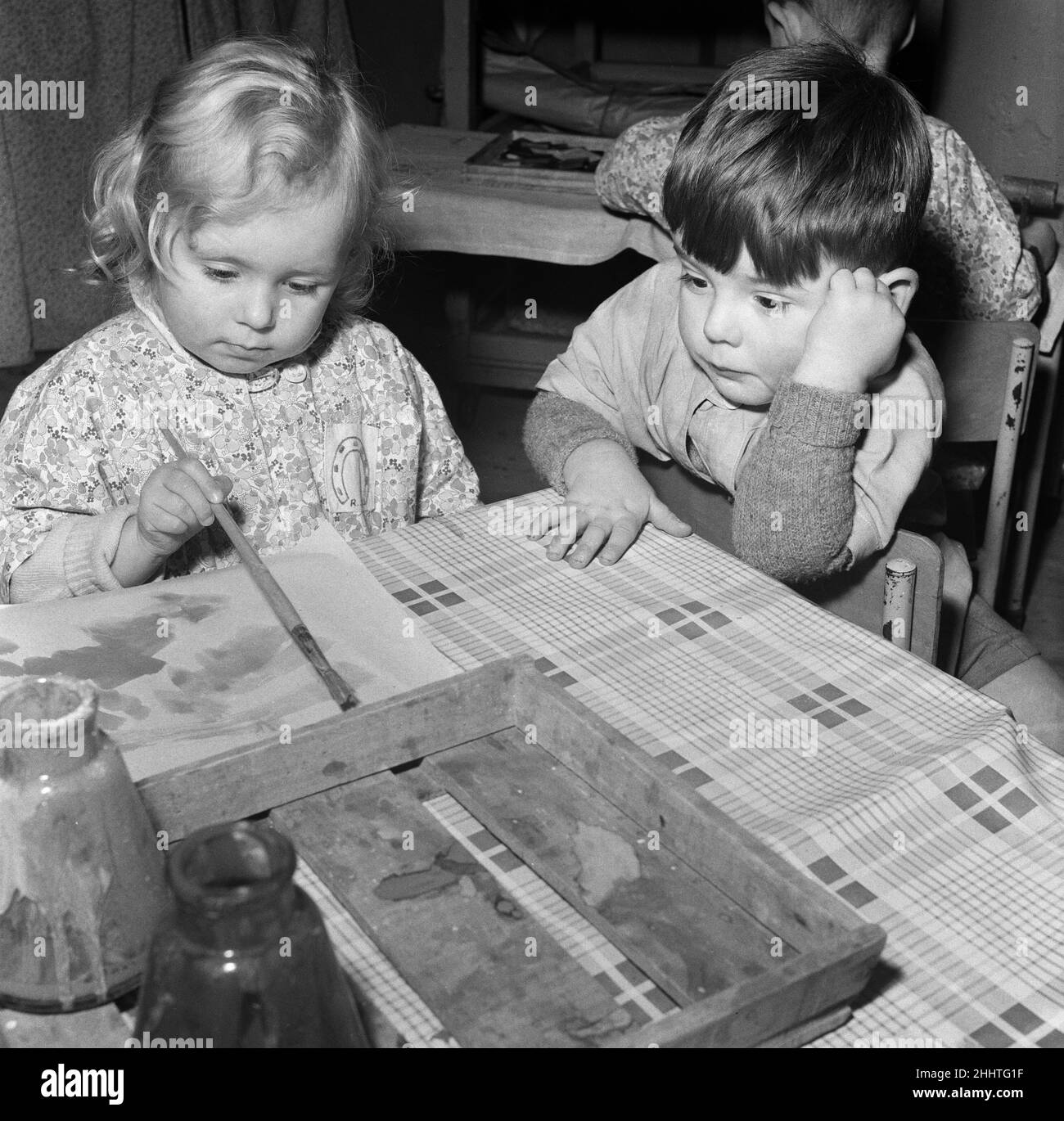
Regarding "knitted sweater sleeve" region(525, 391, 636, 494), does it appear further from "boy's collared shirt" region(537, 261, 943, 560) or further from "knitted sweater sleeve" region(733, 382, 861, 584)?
"knitted sweater sleeve" region(733, 382, 861, 584)

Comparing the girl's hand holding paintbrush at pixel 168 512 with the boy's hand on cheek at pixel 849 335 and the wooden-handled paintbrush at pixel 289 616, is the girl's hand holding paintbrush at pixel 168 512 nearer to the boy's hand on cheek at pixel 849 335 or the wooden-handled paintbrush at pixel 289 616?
the wooden-handled paintbrush at pixel 289 616

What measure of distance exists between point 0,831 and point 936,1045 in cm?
46

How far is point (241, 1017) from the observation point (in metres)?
0.51

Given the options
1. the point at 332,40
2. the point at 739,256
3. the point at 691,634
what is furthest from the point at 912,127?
Answer: the point at 332,40

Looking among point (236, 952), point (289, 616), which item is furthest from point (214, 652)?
point (236, 952)

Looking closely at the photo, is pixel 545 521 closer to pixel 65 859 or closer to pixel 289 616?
pixel 289 616

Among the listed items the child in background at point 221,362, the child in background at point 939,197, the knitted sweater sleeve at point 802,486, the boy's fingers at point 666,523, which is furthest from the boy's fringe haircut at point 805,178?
the child in background at point 939,197

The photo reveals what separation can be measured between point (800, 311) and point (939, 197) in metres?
0.83

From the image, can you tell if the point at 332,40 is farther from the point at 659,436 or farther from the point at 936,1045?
the point at 936,1045

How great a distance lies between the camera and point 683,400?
4.79ft

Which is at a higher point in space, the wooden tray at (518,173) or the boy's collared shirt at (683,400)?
the wooden tray at (518,173)

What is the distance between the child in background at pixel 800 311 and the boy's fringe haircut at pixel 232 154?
0.32 meters

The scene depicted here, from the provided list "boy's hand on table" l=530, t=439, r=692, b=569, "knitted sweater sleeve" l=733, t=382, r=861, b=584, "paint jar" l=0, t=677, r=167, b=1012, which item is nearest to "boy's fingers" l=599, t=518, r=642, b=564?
"boy's hand on table" l=530, t=439, r=692, b=569

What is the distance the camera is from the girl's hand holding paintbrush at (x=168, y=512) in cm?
110
